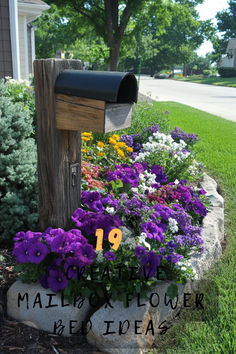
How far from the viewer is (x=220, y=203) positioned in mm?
3641

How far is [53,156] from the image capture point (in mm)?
2252

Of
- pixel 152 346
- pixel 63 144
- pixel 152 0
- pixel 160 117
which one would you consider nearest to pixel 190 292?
pixel 152 346

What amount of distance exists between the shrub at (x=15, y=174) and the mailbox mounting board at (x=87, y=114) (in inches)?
25.3

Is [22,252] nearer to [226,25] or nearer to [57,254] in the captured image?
[57,254]

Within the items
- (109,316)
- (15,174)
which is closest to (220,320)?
(109,316)

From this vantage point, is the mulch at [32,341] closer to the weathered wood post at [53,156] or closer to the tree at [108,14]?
the weathered wood post at [53,156]

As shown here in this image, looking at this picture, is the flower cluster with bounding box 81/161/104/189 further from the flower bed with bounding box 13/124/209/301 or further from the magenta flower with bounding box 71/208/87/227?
the magenta flower with bounding box 71/208/87/227

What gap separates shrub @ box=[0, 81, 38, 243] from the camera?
260 centimetres

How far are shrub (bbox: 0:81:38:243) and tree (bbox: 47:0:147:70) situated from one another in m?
12.7

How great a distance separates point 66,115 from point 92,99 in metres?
0.22

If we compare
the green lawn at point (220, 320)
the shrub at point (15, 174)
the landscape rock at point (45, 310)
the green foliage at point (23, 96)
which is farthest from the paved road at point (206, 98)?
the landscape rock at point (45, 310)

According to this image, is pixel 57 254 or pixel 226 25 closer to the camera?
pixel 57 254

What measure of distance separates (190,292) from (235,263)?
0.57 meters

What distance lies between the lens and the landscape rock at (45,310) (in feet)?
6.75
